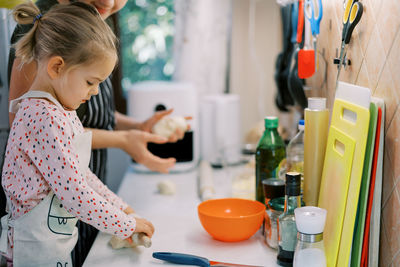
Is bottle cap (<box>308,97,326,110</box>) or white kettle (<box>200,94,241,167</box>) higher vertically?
bottle cap (<box>308,97,326,110</box>)

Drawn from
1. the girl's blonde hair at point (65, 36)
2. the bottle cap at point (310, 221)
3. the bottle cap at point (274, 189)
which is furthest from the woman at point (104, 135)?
the bottle cap at point (310, 221)

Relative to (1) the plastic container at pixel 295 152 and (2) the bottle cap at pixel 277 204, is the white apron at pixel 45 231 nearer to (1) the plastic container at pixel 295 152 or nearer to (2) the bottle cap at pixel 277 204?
(2) the bottle cap at pixel 277 204

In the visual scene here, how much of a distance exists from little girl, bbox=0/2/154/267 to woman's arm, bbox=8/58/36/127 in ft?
0.19

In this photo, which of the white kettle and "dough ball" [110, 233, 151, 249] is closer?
"dough ball" [110, 233, 151, 249]

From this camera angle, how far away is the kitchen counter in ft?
3.33

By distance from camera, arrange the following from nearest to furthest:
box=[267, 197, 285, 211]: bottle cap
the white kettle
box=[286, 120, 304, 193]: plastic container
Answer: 1. box=[267, 197, 285, 211]: bottle cap
2. box=[286, 120, 304, 193]: plastic container
3. the white kettle

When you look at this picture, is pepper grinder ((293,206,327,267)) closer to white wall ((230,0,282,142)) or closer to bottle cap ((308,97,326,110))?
bottle cap ((308,97,326,110))

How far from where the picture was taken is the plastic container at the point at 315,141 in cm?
104

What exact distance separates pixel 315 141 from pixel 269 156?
220 millimetres

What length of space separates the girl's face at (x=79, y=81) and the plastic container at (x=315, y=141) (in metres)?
0.45

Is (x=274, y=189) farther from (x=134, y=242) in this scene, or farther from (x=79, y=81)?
(x=79, y=81)

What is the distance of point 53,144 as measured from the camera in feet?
2.89

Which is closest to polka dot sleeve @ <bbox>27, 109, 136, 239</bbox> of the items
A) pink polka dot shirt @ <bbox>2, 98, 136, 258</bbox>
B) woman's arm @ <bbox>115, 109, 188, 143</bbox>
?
pink polka dot shirt @ <bbox>2, 98, 136, 258</bbox>

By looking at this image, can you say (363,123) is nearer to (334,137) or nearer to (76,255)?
(334,137)
